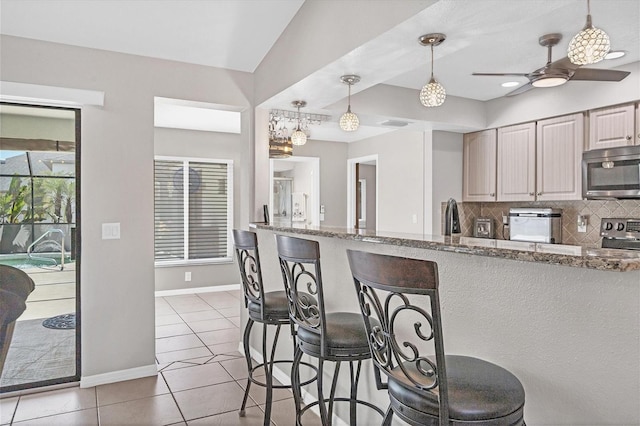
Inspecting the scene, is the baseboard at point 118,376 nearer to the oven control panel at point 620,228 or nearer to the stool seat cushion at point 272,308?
the stool seat cushion at point 272,308

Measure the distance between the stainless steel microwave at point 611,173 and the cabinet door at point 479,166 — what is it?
1.08 metres

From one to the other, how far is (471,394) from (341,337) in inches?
27.7

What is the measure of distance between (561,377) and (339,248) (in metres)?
1.35

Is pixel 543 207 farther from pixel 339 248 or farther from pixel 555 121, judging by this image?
pixel 339 248

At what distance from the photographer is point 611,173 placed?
3.59 metres

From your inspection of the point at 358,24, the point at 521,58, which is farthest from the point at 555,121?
the point at 358,24

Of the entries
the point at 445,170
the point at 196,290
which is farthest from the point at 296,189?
the point at 445,170

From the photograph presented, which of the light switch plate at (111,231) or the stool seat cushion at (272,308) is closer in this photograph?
the stool seat cushion at (272,308)

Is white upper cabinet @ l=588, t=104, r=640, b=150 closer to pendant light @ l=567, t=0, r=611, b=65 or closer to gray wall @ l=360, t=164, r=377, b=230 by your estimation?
pendant light @ l=567, t=0, r=611, b=65

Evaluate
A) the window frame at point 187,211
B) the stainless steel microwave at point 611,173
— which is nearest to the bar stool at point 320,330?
the stainless steel microwave at point 611,173

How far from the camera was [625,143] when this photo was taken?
358 cm

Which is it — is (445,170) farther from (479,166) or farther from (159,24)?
(159,24)

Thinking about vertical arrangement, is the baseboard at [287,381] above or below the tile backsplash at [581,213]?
below

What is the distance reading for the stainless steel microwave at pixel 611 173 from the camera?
3.44 m
